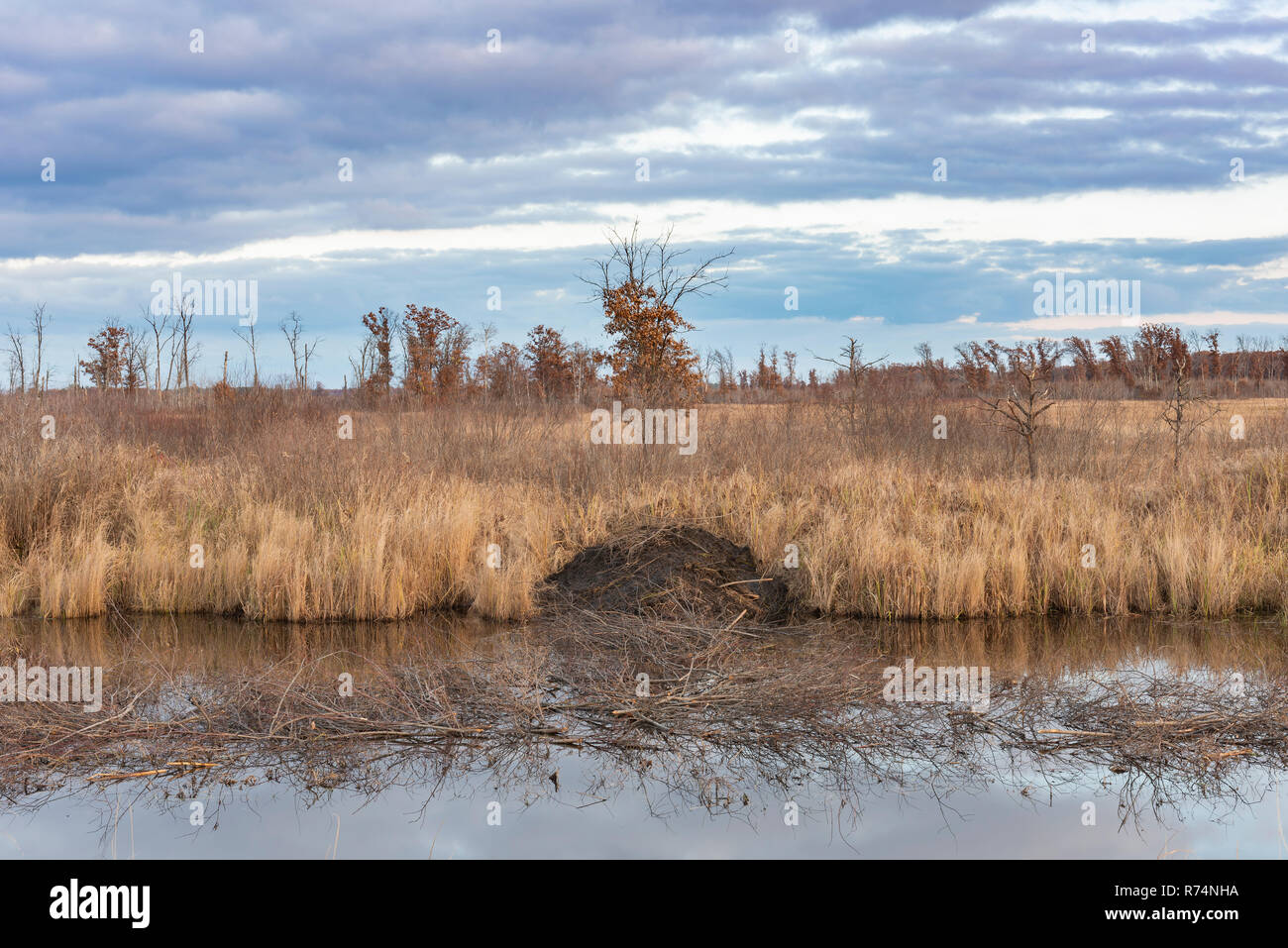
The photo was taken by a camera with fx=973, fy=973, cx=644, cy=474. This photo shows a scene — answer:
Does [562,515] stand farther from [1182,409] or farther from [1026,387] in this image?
[1182,409]

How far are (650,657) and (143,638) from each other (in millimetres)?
5427

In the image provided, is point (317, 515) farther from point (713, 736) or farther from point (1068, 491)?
point (1068, 491)

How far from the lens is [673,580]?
35.4 ft

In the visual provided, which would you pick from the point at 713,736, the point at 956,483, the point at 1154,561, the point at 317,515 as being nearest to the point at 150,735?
the point at 713,736

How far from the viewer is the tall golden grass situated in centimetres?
1080

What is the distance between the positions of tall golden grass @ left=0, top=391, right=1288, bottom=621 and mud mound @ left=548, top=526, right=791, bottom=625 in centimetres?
39

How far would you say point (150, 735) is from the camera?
634 centimetres

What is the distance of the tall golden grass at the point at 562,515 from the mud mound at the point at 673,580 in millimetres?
387

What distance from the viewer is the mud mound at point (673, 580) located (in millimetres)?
10391

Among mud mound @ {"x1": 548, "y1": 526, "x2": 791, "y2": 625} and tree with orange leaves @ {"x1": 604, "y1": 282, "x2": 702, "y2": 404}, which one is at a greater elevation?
tree with orange leaves @ {"x1": 604, "y1": 282, "x2": 702, "y2": 404}

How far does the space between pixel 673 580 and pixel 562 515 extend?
2.85 meters

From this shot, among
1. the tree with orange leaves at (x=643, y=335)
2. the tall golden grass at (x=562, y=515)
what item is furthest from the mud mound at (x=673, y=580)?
the tree with orange leaves at (x=643, y=335)

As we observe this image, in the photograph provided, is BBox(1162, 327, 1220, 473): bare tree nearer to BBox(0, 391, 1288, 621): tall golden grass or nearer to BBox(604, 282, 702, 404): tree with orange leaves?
BBox(0, 391, 1288, 621): tall golden grass

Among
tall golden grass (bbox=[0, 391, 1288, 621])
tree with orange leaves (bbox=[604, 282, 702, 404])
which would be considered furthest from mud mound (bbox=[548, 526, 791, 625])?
tree with orange leaves (bbox=[604, 282, 702, 404])
